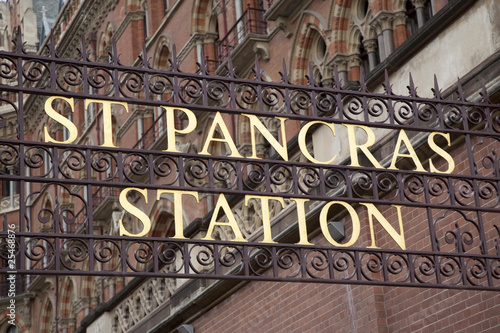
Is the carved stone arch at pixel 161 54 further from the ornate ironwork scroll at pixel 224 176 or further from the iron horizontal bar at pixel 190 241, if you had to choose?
the iron horizontal bar at pixel 190 241

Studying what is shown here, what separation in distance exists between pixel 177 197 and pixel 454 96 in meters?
3.62

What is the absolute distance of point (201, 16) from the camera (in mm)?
23188

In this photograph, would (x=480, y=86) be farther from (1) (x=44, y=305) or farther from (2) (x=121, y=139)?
(1) (x=44, y=305)

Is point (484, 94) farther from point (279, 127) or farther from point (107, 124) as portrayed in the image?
point (279, 127)

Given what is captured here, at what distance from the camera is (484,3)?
405 inches

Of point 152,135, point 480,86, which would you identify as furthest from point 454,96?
point 152,135

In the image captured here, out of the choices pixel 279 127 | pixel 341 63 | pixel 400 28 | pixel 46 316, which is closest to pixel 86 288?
pixel 46 316

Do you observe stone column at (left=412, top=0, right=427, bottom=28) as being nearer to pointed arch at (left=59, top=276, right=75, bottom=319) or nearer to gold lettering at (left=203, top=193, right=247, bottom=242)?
gold lettering at (left=203, top=193, right=247, bottom=242)

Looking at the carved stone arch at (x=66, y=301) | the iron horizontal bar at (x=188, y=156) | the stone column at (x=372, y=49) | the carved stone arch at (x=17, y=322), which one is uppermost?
the carved stone arch at (x=17, y=322)

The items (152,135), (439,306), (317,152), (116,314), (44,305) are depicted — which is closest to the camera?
(439,306)

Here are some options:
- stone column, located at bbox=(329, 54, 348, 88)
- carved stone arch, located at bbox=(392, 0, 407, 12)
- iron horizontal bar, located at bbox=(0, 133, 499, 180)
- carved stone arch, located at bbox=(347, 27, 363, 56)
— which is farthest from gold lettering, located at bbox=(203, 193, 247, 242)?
carved stone arch, located at bbox=(347, 27, 363, 56)

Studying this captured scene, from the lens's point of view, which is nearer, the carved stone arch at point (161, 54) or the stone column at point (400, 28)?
the stone column at point (400, 28)

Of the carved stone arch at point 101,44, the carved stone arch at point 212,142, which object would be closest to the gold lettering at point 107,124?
the carved stone arch at point 212,142

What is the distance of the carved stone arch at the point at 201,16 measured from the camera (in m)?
23.1
